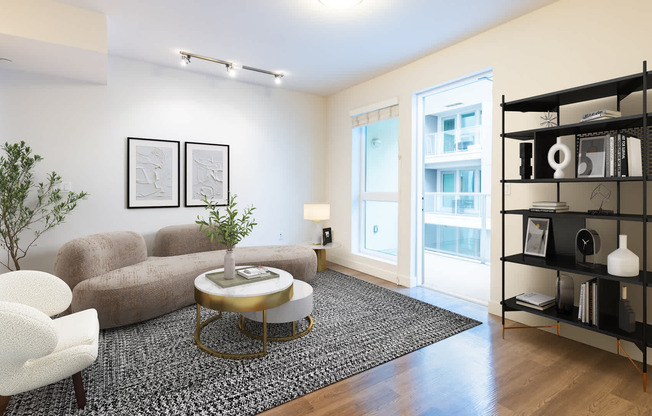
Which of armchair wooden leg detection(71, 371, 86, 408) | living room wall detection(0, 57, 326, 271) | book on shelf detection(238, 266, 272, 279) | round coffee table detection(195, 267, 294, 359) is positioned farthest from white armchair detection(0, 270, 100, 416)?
living room wall detection(0, 57, 326, 271)

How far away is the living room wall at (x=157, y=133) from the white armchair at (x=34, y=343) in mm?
1919

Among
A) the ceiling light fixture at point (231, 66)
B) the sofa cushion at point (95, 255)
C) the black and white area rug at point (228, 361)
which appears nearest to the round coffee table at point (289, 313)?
the black and white area rug at point (228, 361)

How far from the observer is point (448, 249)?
6.04 meters

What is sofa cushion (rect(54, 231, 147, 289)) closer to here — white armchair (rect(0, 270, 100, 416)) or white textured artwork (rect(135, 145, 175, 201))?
white textured artwork (rect(135, 145, 175, 201))

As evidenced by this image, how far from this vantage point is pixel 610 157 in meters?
2.21

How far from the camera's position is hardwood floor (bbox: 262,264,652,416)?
71.9 inches

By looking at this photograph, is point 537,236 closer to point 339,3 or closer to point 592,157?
point 592,157

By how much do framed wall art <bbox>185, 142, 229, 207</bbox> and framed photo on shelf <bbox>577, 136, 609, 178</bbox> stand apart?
3.90 meters

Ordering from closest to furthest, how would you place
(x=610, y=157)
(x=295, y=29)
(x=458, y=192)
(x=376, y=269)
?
1. (x=610, y=157)
2. (x=295, y=29)
3. (x=376, y=269)
4. (x=458, y=192)

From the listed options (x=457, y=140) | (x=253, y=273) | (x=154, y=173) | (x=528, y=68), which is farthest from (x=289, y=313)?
(x=457, y=140)

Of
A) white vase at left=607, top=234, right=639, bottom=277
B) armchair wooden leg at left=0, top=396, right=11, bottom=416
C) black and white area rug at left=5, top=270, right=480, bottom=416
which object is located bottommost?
armchair wooden leg at left=0, top=396, right=11, bottom=416

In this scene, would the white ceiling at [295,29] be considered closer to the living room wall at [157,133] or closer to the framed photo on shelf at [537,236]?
the living room wall at [157,133]

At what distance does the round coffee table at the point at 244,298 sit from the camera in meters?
2.32

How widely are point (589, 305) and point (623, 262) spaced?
38 cm
